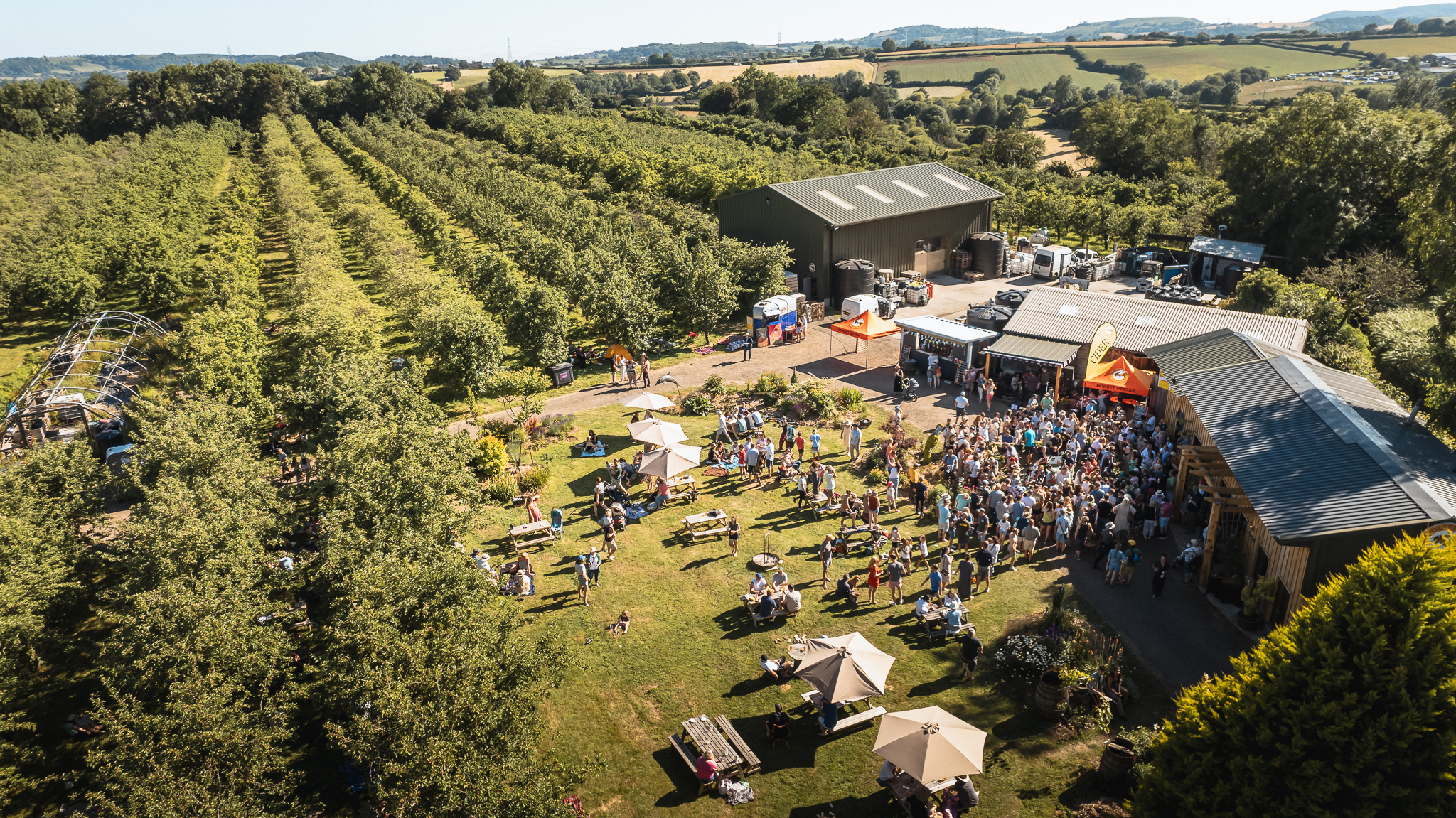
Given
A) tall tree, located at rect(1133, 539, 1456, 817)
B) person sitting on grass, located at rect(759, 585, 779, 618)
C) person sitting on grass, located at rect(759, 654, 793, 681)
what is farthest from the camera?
person sitting on grass, located at rect(759, 585, 779, 618)

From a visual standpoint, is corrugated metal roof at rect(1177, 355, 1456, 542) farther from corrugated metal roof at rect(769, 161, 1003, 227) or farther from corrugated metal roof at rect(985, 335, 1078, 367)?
corrugated metal roof at rect(769, 161, 1003, 227)

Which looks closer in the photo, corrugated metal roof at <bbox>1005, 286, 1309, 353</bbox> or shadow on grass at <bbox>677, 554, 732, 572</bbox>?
shadow on grass at <bbox>677, 554, 732, 572</bbox>

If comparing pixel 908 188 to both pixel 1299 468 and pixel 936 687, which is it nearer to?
pixel 1299 468

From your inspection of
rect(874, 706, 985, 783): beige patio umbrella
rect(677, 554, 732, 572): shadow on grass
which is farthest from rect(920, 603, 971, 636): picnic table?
rect(677, 554, 732, 572): shadow on grass

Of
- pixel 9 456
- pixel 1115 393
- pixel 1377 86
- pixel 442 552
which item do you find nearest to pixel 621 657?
pixel 442 552

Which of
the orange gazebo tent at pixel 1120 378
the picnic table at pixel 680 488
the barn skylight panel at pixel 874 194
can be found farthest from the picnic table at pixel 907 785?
the barn skylight panel at pixel 874 194

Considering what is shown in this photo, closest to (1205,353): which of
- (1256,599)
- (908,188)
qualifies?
(1256,599)
